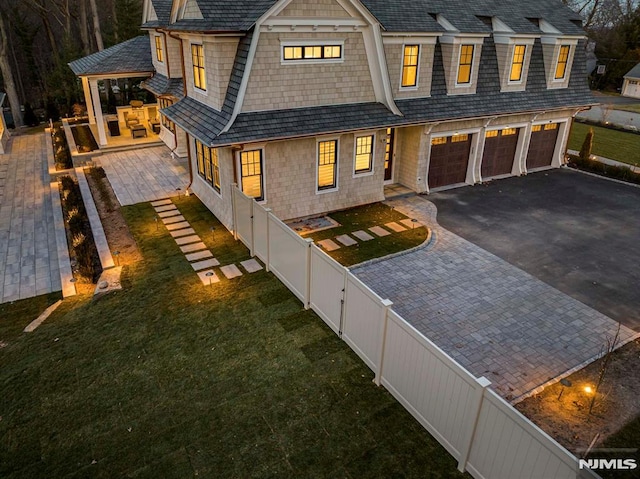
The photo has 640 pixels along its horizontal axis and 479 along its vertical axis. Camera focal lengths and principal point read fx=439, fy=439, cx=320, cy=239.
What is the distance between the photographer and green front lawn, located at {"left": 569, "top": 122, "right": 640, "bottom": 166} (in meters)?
25.8

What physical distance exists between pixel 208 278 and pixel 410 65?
11.2 m

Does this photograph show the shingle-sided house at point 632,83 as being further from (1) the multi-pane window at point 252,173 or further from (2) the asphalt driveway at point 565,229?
(1) the multi-pane window at point 252,173

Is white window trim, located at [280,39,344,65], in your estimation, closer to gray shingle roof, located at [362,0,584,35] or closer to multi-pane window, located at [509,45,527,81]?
gray shingle roof, located at [362,0,584,35]

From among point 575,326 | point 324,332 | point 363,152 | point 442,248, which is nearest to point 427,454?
point 324,332

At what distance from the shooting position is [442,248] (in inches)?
555

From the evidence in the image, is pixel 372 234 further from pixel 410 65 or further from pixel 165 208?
pixel 165 208

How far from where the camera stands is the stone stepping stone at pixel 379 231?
14.9 meters

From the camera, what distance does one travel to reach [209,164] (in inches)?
620

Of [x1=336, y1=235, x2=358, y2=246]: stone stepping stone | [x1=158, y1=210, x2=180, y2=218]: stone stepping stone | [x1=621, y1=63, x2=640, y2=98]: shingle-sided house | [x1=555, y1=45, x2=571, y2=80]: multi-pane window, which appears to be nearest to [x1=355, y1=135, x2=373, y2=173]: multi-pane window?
[x1=336, y1=235, x2=358, y2=246]: stone stepping stone

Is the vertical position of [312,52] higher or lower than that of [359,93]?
higher

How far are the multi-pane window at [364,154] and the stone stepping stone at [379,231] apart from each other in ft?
8.40

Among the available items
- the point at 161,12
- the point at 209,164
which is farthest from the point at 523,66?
the point at 161,12

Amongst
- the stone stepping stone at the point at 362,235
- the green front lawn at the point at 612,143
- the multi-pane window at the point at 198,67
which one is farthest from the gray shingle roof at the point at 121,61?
the green front lawn at the point at 612,143

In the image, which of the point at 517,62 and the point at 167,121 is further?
the point at 167,121
